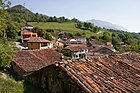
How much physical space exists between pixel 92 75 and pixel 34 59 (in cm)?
1961

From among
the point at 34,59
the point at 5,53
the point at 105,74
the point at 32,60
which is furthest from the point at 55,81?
the point at 34,59

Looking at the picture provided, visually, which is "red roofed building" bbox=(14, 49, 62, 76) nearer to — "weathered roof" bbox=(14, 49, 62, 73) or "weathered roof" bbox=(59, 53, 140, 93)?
"weathered roof" bbox=(14, 49, 62, 73)

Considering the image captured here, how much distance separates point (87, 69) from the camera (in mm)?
7270

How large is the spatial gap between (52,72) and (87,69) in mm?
1201

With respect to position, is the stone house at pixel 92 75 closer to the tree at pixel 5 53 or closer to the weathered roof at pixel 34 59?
the tree at pixel 5 53

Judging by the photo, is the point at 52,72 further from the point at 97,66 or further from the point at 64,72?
the point at 97,66

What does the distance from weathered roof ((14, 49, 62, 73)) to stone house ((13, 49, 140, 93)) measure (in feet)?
45.9

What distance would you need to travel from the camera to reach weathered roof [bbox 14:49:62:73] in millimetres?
23531

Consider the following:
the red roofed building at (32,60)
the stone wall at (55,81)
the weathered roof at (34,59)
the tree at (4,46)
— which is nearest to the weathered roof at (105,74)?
the stone wall at (55,81)

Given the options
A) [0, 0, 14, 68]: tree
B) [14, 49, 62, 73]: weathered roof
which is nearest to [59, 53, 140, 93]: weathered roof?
[0, 0, 14, 68]: tree

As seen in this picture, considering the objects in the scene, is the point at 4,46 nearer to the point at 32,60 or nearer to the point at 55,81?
the point at 55,81

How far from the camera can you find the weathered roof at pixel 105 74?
6.32 m

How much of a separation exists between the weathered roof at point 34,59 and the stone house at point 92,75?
14.0m

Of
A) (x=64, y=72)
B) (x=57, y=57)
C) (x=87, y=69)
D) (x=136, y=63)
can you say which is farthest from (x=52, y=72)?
(x=57, y=57)
